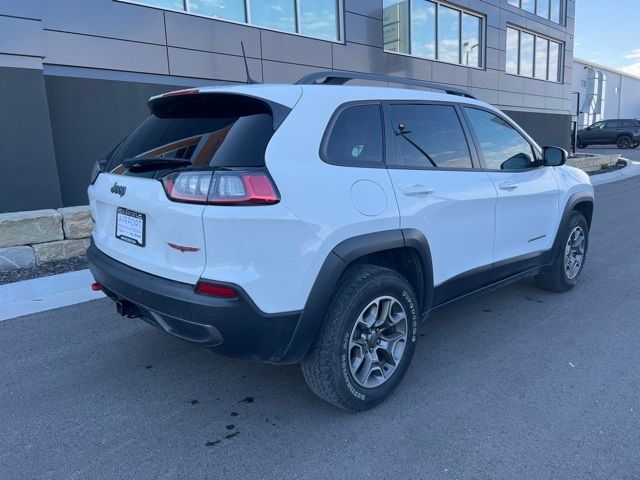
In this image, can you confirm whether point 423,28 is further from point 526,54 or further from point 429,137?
A: point 429,137

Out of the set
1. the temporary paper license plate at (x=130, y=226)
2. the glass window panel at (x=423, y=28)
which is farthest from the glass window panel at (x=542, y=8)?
the temporary paper license plate at (x=130, y=226)

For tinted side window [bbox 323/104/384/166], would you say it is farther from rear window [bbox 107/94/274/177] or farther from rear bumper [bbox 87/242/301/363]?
rear bumper [bbox 87/242/301/363]

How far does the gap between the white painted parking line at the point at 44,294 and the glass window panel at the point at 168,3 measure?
5.26 metres

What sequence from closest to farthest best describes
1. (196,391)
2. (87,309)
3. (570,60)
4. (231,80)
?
(196,391) < (87,309) < (231,80) < (570,60)

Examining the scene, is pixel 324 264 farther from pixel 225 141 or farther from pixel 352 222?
pixel 225 141

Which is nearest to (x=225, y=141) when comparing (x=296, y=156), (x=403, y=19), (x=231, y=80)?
(x=296, y=156)

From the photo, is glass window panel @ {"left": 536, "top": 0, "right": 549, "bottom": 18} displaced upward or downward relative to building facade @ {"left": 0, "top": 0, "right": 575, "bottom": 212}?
upward

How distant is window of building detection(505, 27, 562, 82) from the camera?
668 inches

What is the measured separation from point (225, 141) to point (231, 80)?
7.53 meters

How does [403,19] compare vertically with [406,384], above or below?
above

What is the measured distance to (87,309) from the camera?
453 centimetres

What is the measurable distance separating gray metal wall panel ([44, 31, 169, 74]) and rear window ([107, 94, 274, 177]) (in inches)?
217

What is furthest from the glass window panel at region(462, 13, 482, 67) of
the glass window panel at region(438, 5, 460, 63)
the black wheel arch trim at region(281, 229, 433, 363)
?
the black wheel arch trim at region(281, 229, 433, 363)

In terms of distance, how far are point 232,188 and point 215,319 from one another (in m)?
0.63
